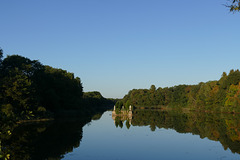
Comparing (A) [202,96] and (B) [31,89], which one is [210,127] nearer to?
(B) [31,89]

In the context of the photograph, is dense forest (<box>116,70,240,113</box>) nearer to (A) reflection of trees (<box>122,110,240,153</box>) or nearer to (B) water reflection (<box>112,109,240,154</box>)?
(B) water reflection (<box>112,109,240,154</box>)

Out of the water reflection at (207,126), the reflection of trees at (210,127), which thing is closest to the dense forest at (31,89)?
the water reflection at (207,126)

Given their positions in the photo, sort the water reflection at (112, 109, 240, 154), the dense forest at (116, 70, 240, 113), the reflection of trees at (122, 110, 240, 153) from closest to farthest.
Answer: the reflection of trees at (122, 110, 240, 153) < the water reflection at (112, 109, 240, 154) < the dense forest at (116, 70, 240, 113)

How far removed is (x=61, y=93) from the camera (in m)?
71.5

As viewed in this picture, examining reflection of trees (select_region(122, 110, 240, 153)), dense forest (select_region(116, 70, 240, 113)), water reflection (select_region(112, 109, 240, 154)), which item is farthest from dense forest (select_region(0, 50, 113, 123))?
reflection of trees (select_region(122, 110, 240, 153))

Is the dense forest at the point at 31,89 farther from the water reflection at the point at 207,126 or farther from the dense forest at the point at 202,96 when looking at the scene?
the dense forest at the point at 202,96

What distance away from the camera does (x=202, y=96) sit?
106 metres

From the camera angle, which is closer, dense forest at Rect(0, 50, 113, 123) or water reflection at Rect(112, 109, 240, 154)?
water reflection at Rect(112, 109, 240, 154)

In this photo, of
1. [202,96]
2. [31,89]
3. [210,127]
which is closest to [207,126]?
[210,127]

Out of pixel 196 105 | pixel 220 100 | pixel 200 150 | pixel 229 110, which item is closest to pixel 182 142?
pixel 200 150

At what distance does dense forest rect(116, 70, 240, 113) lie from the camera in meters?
82.8

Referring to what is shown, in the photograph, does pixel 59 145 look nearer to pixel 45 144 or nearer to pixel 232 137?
pixel 45 144

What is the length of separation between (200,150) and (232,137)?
10.4 m

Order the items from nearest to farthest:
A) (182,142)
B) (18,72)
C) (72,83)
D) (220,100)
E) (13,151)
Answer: (13,151), (182,142), (18,72), (72,83), (220,100)
